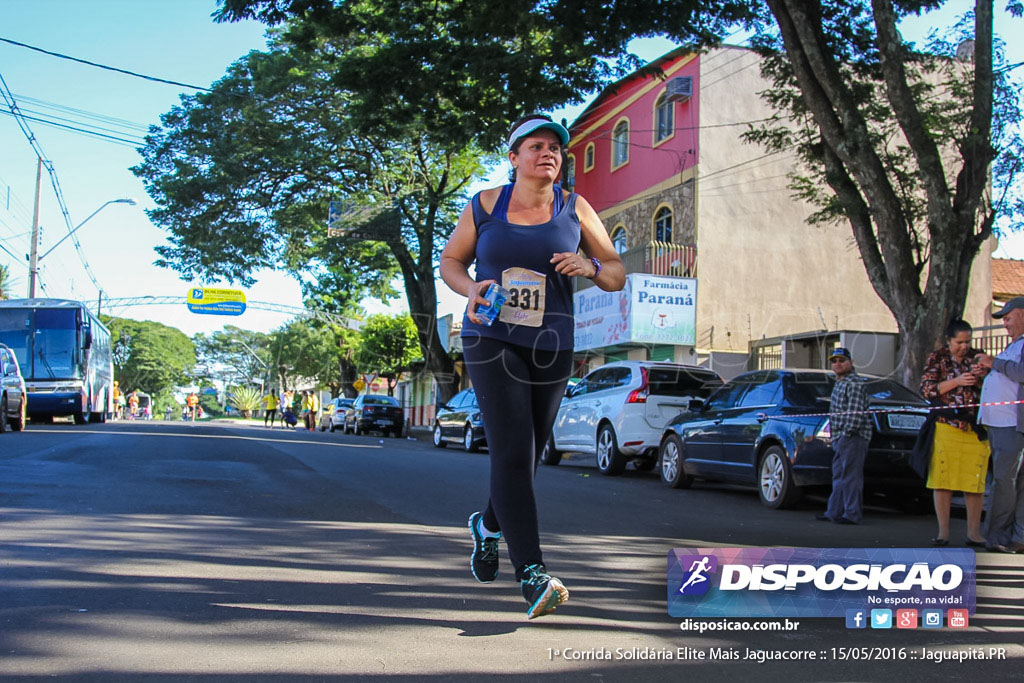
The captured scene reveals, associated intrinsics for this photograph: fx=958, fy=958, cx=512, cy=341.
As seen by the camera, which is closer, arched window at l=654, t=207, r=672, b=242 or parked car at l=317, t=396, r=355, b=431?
arched window at l=654, t=207, r=672, b=242

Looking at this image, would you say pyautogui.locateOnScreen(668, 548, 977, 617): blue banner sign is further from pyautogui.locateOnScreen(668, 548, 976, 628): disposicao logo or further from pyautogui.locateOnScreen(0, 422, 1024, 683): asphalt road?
pyautogui.locateOnScreen(0, 422, 1024, 683): asphalt road

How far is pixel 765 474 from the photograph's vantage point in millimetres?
10242

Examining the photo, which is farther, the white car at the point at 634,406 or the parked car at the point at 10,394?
the parked car at the point at 10,394

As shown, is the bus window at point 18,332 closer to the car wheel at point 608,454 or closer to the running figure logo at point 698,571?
the car wheel at point 608,454

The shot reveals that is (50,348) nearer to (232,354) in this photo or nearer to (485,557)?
(485,557)

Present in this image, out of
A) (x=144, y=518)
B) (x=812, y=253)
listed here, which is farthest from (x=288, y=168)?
(x=144, y=518)

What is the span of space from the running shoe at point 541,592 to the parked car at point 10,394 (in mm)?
16550

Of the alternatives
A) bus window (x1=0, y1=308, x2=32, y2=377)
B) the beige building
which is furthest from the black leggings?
bus window (x1=0, y1=308, x2=32, y2=377)

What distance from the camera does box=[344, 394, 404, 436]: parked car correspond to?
105ft

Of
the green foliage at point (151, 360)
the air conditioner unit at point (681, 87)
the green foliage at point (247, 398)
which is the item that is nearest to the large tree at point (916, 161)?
the air conditioner unit at point (681, 87)

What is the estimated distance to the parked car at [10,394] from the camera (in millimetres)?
17594

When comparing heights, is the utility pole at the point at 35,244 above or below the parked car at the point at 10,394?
above

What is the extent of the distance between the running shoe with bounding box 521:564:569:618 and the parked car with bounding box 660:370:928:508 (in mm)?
6113

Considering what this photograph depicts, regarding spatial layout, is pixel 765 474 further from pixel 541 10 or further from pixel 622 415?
pixel 541 10
